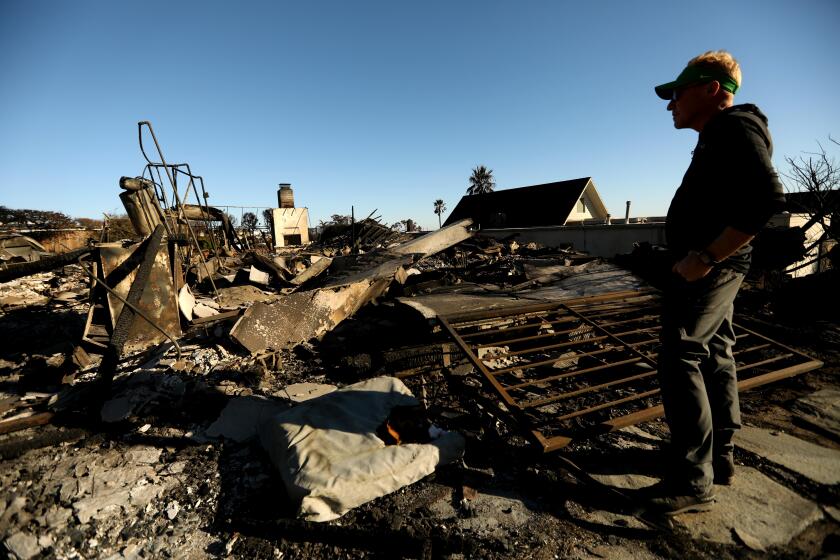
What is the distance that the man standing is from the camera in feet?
5.05

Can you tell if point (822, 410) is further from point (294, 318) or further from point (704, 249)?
point (294, 318)

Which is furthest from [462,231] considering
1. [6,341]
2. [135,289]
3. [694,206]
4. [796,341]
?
[6,341]

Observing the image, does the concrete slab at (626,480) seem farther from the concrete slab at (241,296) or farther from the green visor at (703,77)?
the concrete slab at (241,296)

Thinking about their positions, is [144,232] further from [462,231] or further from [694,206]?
[694,206]

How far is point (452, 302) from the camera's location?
15.4 ft

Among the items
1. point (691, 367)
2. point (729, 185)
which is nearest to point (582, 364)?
point (691, 367)

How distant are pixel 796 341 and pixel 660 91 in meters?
4.17

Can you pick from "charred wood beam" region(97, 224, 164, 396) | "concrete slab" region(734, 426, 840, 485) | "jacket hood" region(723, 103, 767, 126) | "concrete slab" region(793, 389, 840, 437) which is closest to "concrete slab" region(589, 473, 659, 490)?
"concrete slab" region(734, 426, 840, 485)

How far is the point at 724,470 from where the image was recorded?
193 centimetres

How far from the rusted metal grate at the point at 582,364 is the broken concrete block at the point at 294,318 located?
6.78 ft

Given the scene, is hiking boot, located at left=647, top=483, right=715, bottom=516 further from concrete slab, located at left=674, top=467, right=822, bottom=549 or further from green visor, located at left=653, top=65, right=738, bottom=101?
green visor, located at left=653, top=65, right=738, bottom=101

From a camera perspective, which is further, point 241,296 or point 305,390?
point 241,296

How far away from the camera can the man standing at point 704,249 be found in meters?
1.54

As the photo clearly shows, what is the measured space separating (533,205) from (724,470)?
78.2 feet
